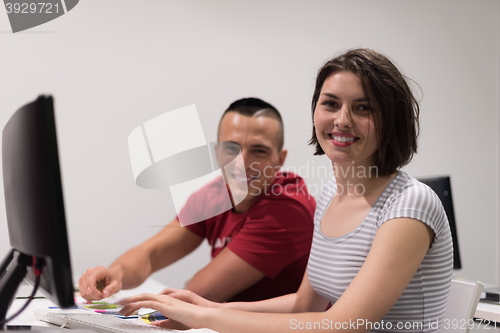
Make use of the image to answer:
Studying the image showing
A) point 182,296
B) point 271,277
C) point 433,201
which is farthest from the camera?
point 271,277

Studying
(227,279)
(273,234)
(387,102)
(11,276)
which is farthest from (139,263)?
(387,102)

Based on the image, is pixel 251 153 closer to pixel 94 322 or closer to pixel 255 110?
pixel 255 110

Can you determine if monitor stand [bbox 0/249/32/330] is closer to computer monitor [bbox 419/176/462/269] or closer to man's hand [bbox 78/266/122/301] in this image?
man's hand [bbox 78/266/122/301]

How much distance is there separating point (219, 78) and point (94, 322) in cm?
176

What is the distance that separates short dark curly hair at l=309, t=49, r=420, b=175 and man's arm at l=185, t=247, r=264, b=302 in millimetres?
571

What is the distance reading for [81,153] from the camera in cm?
187

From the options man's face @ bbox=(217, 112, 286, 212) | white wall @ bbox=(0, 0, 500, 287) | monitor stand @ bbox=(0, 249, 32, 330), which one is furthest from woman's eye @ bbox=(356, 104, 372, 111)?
monitor stand @ bbox=(0, 249, 32, 330)

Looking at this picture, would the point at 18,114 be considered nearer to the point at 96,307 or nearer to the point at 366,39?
the point at 96,307

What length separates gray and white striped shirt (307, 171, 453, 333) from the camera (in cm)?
85

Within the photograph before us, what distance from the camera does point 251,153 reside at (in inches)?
56.5

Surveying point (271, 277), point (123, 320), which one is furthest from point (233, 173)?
point (123, 320)

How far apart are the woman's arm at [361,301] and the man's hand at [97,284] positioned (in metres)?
0.24

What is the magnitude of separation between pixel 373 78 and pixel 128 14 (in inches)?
63.3

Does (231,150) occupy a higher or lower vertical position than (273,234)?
higher
